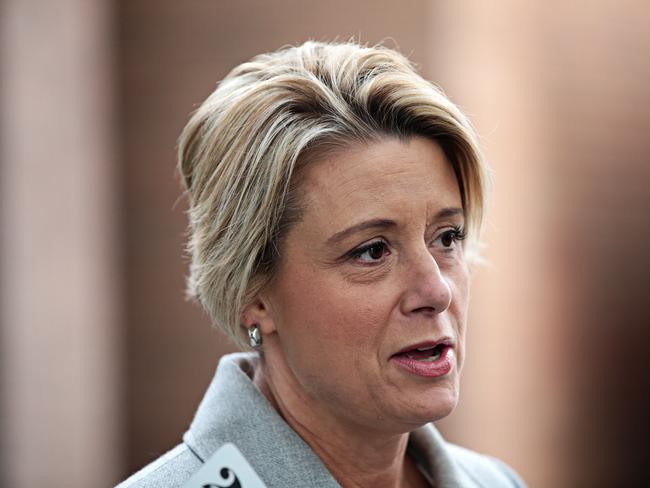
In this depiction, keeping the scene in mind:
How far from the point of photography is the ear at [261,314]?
2580mm

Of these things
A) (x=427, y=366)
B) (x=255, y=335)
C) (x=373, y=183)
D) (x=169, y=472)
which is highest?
(x=373, y=183)

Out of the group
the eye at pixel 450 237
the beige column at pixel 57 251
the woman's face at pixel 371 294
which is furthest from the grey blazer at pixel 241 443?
the beige column at pixel 57 251

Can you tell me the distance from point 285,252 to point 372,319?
277 mm

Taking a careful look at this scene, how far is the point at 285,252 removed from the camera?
8.20 ft

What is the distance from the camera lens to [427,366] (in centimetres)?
242

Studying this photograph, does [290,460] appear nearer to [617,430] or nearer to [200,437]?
[200,437]

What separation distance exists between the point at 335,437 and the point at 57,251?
4234 millimetres

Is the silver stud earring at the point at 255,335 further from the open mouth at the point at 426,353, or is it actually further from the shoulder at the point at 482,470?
the shoulder at the point at 482,470

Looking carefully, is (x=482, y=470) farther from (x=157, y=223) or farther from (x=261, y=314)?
(x=157, y=223)

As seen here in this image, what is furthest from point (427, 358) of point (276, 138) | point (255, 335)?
point (276, 138)

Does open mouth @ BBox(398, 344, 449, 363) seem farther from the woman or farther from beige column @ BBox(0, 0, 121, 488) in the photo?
beige column @ BBox(0, 0, 121, 488)

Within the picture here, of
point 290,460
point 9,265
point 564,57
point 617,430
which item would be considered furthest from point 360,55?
point 617,430

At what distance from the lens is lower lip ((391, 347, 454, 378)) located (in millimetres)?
2402

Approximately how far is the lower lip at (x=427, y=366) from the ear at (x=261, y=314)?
13.8 inches
